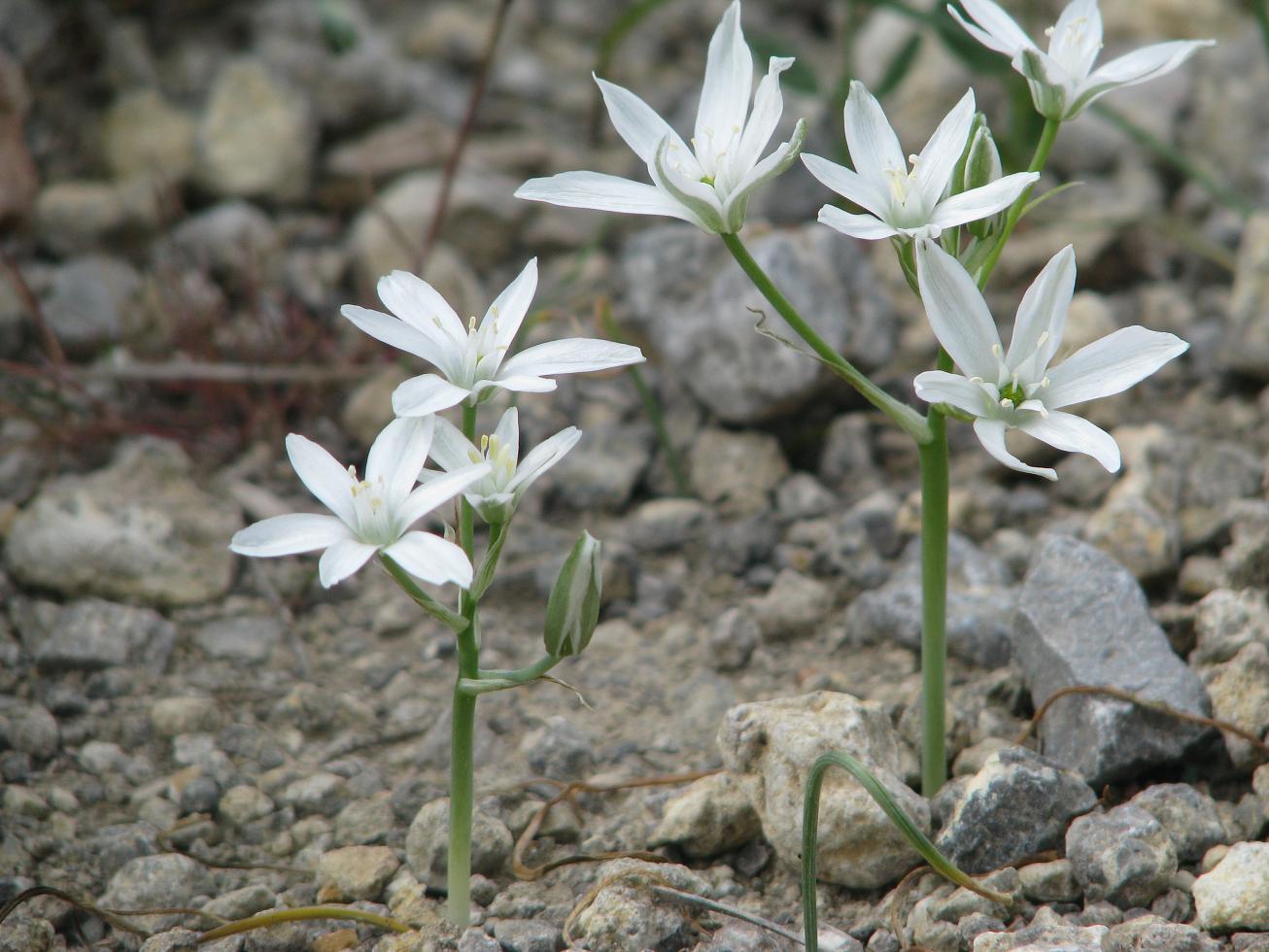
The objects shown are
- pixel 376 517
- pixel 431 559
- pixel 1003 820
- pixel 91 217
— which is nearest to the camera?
pixel 431 559

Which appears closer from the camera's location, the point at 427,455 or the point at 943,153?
the point at 427,455

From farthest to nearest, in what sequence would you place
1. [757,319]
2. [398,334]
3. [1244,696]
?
[757,319] → [1244,696] → [398,334]

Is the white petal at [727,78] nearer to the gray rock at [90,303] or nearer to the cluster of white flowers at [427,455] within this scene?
the cluster of white flowers at [427,455]

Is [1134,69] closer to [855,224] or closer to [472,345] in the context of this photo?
[855,224]

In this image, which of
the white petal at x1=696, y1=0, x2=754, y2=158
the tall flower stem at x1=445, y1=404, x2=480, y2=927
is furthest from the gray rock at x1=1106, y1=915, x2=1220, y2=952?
the white petal at x1=696, y1=0, x2=754, y2=158

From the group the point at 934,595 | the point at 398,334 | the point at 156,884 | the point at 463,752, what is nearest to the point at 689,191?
the point at 398,334

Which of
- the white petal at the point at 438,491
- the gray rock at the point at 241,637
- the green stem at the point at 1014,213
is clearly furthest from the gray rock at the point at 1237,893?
the gray rock at the point at 241,637
